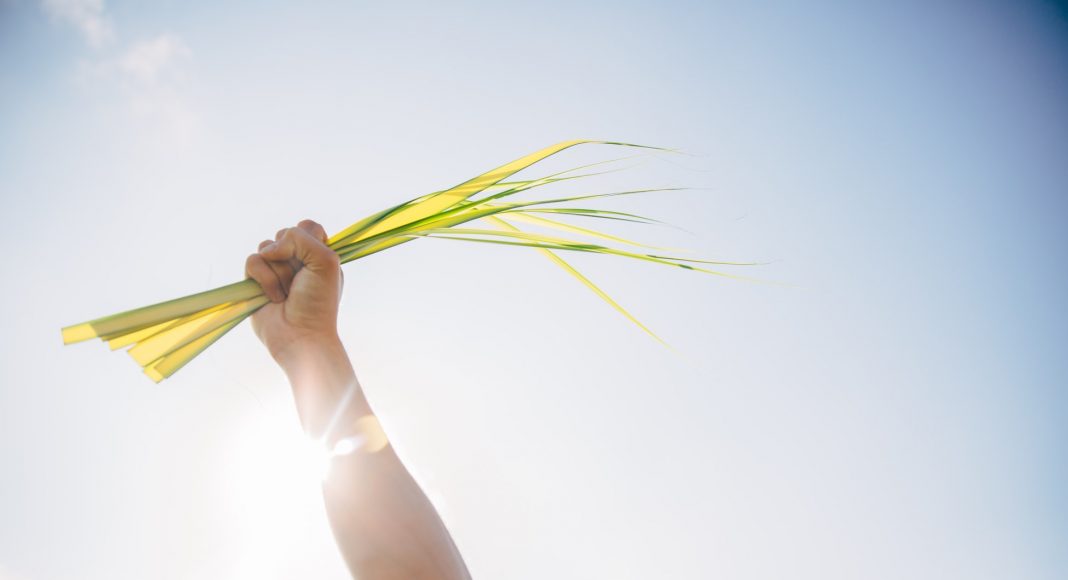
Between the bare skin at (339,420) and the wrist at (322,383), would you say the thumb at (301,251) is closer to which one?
the bare skin at (339,420)

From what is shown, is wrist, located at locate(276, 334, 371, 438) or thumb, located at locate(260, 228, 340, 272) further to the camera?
thumb, located at locate(260, 228, 340, 272)

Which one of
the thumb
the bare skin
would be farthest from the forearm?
the thumb

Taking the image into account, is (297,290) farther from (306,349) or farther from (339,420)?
(339,420)

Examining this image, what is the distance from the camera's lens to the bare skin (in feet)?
4.29

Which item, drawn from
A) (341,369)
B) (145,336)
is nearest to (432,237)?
(341,369)

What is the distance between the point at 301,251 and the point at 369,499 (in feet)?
1.81

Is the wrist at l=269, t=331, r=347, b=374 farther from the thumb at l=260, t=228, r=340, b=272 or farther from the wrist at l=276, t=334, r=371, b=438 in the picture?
the thumb at l=260, t=228, r=340, b=272

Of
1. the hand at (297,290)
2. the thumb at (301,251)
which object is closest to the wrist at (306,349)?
the hand at (297,290)

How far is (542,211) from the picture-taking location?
1.89 meters

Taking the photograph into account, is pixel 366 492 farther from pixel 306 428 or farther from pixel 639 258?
pixel 639 258

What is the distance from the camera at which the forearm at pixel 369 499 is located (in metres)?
1.30

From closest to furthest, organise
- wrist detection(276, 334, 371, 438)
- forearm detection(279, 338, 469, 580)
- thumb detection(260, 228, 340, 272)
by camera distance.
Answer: forearm detection(279, 338, 469, 580) < wrist detection(276, 334, 371, 438) < thumb detection(260, 228, 340, 272)

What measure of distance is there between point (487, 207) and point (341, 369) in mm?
558

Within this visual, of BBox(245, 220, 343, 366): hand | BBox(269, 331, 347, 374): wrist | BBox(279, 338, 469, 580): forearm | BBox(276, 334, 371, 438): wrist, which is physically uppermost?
BBox(245, 220, 343, 366): hand
